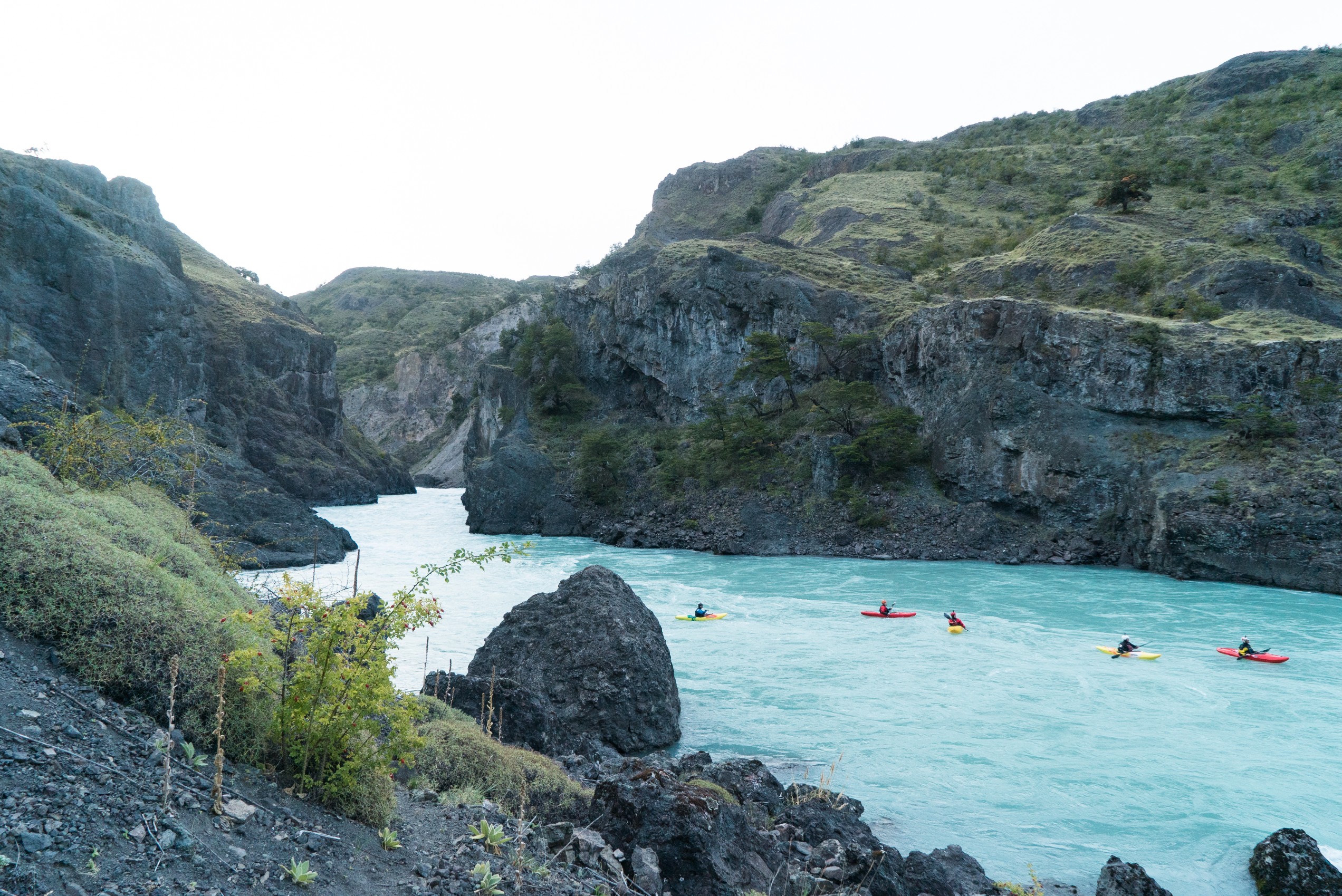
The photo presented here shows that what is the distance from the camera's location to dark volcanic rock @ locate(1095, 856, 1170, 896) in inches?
279

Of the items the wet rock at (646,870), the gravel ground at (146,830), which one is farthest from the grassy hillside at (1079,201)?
the gravel ground at (146,830)

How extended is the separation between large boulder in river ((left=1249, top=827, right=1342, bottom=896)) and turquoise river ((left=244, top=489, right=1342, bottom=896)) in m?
0.32

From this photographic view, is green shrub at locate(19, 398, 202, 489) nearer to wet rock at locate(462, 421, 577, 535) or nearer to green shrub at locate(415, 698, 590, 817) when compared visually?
green shrub at locate(415, 698, 590, 817)

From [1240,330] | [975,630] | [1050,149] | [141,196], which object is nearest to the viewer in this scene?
[975,630]

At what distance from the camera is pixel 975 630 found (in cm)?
1958

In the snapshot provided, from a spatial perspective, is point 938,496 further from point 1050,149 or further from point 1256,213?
point 1050,149

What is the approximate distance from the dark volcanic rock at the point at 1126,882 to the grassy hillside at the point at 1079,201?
31869mm

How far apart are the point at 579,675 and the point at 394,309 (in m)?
122

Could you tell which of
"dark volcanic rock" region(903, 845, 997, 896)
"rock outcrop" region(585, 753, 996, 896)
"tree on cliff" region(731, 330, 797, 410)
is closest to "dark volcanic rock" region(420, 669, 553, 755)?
"rock outcrop" region(585, 753, 996, 896)

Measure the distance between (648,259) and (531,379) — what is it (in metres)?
11.3

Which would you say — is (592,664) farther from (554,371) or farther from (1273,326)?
(554,371)

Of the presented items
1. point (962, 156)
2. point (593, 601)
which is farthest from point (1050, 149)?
point (593, 601)

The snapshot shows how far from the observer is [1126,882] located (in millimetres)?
7168

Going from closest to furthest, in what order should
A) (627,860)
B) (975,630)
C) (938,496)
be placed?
(627,860)
(975,630)
(938,496)
